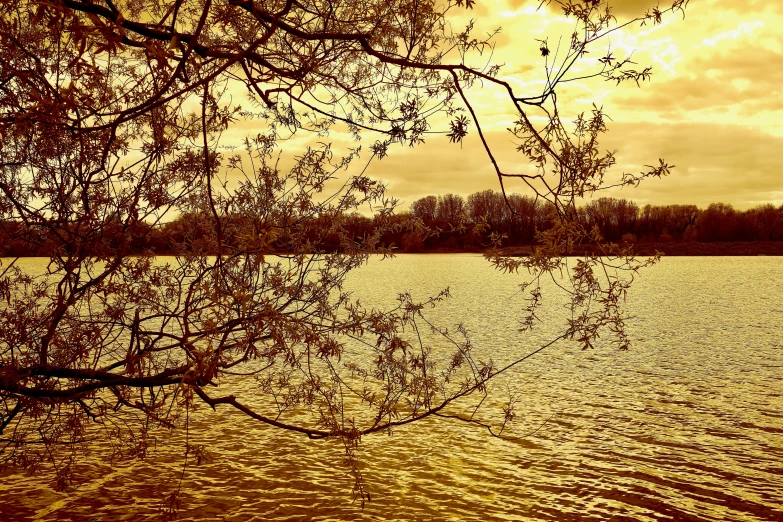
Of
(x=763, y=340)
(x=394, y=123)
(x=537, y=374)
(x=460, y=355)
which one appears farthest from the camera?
(x=763, y=340)

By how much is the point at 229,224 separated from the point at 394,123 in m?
1.89

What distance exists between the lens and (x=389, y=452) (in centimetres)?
793

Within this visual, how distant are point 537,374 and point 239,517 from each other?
7779 mm

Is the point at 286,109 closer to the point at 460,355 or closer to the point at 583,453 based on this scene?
the point at 460,355

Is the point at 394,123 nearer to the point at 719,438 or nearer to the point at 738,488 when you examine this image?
the point at 738,488

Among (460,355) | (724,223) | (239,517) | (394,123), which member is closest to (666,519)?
(460,355)

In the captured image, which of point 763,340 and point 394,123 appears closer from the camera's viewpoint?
Answer: point 394,123

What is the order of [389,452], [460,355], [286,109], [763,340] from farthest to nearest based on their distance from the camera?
[763,340], [389,452], [460,355], [286,109]

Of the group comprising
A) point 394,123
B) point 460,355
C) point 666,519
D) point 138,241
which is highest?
point 394,123

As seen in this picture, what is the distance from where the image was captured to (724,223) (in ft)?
304

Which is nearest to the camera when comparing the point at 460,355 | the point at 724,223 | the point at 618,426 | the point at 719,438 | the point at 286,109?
the point at 286,109

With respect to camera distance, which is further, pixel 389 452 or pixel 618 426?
pixel 618 426

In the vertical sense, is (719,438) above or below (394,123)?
below

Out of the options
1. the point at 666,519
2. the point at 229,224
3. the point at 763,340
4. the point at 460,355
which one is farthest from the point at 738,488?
the point at 763,340
